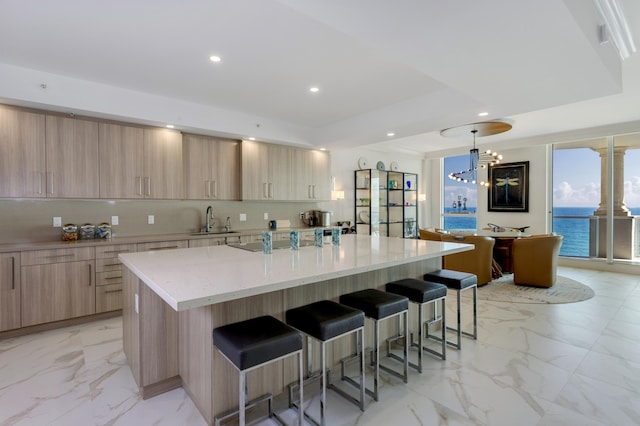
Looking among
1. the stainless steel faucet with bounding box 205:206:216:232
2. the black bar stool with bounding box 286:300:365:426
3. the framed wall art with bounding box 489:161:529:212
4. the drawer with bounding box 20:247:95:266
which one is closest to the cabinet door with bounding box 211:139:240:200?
the stainless steel faucet with bounding box 205:206:216:232

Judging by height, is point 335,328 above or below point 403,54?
below

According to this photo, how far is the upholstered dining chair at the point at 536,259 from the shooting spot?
187 inches

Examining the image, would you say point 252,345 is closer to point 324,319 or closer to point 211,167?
point 324,319

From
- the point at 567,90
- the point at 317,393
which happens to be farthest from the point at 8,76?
the point at 567,90

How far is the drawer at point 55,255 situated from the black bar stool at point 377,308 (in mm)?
2930

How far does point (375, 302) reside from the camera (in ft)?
7.23

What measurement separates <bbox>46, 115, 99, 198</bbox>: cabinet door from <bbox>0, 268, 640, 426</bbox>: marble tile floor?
4.97ft

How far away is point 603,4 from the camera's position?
210 cm

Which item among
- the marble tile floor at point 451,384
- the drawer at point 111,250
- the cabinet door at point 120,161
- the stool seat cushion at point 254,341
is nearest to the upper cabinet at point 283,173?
the cabinet door at point 120,161

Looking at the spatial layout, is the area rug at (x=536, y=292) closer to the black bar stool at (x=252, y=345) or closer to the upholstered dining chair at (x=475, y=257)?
the upholstered dining chair at (x=475, y=257)

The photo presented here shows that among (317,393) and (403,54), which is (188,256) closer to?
(317,393)

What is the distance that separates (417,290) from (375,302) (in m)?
0.53

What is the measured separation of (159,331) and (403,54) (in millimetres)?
2568

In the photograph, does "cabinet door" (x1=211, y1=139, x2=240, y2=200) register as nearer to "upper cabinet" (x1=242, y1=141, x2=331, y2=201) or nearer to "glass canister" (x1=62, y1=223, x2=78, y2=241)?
"upper cabinet" (x1=242, y1=141, x2=331, y2=201)
